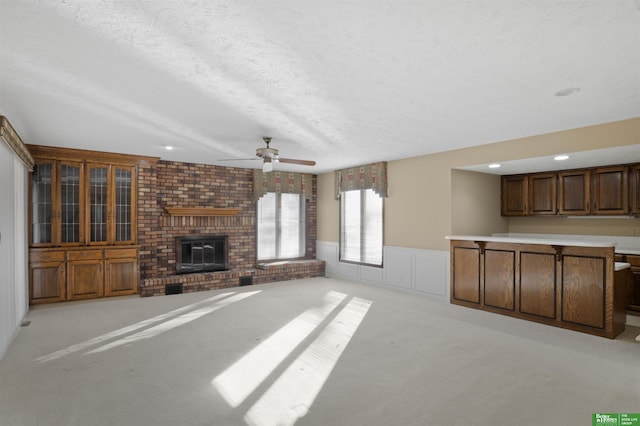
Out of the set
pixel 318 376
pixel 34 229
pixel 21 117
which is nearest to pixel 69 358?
pixel 318 376

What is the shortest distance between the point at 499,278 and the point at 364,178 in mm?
3217

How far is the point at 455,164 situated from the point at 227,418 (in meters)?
4.87

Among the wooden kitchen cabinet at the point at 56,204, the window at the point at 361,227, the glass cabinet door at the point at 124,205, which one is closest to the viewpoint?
the wooden kitchen cabinet at the point at 56,204

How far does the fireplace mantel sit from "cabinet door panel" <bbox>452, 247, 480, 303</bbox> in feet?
14.4

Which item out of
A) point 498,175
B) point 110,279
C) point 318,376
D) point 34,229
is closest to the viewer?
point 318,376

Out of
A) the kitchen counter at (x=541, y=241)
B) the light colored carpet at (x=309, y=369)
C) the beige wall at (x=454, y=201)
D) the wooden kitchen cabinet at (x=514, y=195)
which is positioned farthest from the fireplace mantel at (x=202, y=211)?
the wooden kitchen cabinet at (x=514, y=195)

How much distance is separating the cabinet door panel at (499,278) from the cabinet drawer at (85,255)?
20.2 feet

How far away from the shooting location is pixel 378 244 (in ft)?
23.7

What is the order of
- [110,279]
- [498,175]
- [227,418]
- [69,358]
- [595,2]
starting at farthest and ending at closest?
1. [498,175]
2. [110,279]
3. [69,358]
4. [227,418]
5. [595,2]

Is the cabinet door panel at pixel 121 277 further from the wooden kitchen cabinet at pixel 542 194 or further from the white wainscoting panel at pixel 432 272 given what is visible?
the wooden kitchen cabinet at pixel 542 194

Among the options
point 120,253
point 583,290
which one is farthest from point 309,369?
point 120,253

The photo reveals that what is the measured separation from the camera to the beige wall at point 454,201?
16.9 feet

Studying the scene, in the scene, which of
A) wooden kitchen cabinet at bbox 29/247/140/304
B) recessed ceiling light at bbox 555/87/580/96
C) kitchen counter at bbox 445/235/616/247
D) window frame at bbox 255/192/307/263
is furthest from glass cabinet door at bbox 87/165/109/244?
recessed ceiling light at bbox 555/87/580/96

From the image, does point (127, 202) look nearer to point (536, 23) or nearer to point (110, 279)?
point (110, 279)
